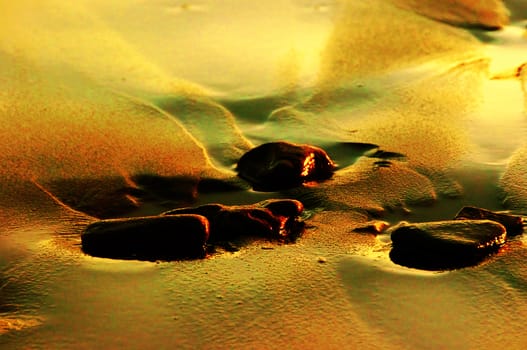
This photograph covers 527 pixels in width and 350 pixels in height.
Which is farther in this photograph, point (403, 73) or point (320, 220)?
point (403, 73)

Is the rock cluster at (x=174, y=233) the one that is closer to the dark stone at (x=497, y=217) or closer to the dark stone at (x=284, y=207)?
the dark stone at (x=284, y=207)

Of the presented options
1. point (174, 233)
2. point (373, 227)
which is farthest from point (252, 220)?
point (373, 227)

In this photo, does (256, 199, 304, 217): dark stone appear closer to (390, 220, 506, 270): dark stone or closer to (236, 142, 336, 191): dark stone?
(236, 142, 336, 191): dark stone

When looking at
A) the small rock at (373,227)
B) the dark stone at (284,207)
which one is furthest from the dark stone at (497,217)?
the dark stone at (284,207)

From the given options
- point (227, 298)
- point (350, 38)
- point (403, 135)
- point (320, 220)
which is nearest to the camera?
point (227, 298)

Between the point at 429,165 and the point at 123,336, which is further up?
the point at 429,165

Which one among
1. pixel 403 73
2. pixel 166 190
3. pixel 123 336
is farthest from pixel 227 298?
pixel 403 73

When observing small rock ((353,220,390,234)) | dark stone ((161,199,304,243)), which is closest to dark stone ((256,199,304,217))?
dark stone ((161,199,304,243))

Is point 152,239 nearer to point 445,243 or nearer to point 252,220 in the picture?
point 252,220

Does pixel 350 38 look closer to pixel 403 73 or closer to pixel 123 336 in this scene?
pixel 403 73
